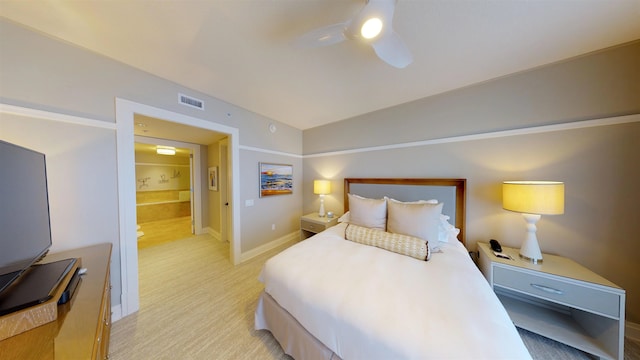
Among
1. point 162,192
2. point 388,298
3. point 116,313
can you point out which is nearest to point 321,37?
point 388,298

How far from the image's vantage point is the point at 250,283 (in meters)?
2.33

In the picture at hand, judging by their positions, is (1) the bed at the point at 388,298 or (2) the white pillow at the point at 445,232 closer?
(1) the bed at the point at 388,298

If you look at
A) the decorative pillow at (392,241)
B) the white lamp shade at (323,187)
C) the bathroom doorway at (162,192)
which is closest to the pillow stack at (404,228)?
the decorative pillow at (392,241)

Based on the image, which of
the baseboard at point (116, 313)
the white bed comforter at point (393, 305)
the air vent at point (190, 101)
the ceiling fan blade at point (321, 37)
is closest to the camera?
the white bed comforter at point (393, 305)

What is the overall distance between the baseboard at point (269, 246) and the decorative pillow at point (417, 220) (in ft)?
7.50

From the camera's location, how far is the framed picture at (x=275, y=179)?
3182 mm

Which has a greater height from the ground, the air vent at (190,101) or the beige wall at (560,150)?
the air vent at (190,101)

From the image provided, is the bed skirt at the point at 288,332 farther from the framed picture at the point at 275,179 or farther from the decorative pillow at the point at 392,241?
the framed picture at the point at 275,179

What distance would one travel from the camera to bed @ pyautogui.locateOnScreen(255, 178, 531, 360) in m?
0.85

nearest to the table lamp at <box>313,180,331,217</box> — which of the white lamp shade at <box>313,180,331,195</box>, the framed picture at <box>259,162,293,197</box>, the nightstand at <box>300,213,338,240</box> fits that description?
the white lamp shade at <box>313,180,331,195</box>

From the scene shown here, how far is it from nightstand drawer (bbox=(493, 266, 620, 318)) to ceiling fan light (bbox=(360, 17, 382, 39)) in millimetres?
2213

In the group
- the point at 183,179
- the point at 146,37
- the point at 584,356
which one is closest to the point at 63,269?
the point at 146,37

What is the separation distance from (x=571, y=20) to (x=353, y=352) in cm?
Answer: 273

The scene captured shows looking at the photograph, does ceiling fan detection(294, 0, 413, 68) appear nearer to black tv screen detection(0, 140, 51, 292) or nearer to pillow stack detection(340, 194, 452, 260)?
pillow stack detection(340, 194, 452, 260)
